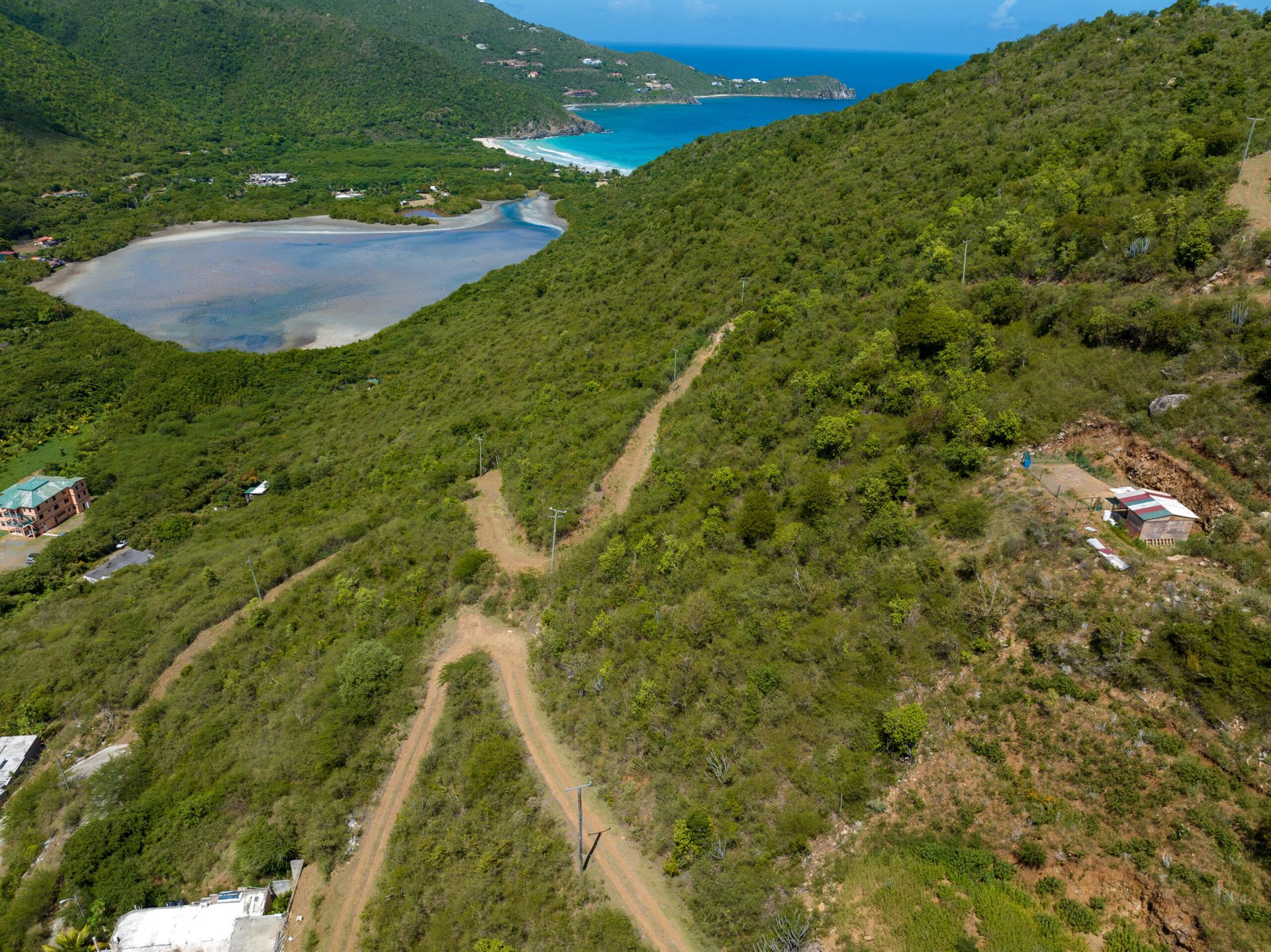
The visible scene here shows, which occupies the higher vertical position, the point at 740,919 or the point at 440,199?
the point at 440,199

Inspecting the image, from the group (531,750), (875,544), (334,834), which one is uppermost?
(875,544)

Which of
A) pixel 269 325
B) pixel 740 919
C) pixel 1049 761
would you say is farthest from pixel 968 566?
pixel 269 325

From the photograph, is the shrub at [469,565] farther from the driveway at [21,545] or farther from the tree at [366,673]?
the driveway at [21,545]

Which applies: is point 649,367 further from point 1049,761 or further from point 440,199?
point 440,199

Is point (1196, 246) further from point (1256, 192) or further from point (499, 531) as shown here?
point (499, 531)

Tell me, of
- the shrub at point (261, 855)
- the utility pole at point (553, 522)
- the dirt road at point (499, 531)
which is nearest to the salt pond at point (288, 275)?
the dirt road at point (499, 531)

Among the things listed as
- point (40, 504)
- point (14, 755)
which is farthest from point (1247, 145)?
point (40, 504)
